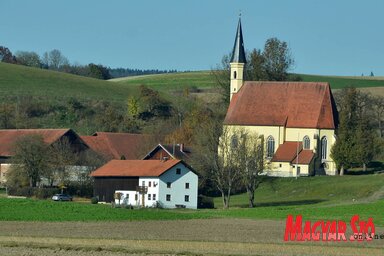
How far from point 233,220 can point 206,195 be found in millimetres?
32709

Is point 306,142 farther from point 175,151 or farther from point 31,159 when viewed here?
point 31,159

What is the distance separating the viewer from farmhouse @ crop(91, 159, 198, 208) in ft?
258

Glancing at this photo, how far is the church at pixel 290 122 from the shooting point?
9506 centimetres

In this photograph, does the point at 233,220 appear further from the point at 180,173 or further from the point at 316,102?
the point at 316,102

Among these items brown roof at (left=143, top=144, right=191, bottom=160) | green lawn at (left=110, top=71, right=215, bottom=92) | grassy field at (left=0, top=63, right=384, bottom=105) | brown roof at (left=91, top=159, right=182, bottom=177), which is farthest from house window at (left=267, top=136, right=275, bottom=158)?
green lawn at (left=110, top=71, right=215, bottom=92)

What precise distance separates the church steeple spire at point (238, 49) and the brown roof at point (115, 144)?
11.2 m

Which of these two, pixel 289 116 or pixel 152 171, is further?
pixel 289 116

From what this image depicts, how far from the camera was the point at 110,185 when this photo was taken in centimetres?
8100

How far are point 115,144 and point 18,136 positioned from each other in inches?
395

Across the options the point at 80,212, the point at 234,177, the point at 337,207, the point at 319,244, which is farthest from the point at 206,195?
the point at 319,244

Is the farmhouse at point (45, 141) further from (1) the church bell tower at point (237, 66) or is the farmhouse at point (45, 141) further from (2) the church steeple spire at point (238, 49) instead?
(2) the church steeple spire at point (238, 49)

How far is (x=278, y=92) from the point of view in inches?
3890

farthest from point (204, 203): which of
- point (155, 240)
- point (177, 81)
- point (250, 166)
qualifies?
→ point (177, 81)

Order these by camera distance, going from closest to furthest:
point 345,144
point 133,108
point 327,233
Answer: point 327,233, point 345,144, point 133,108
